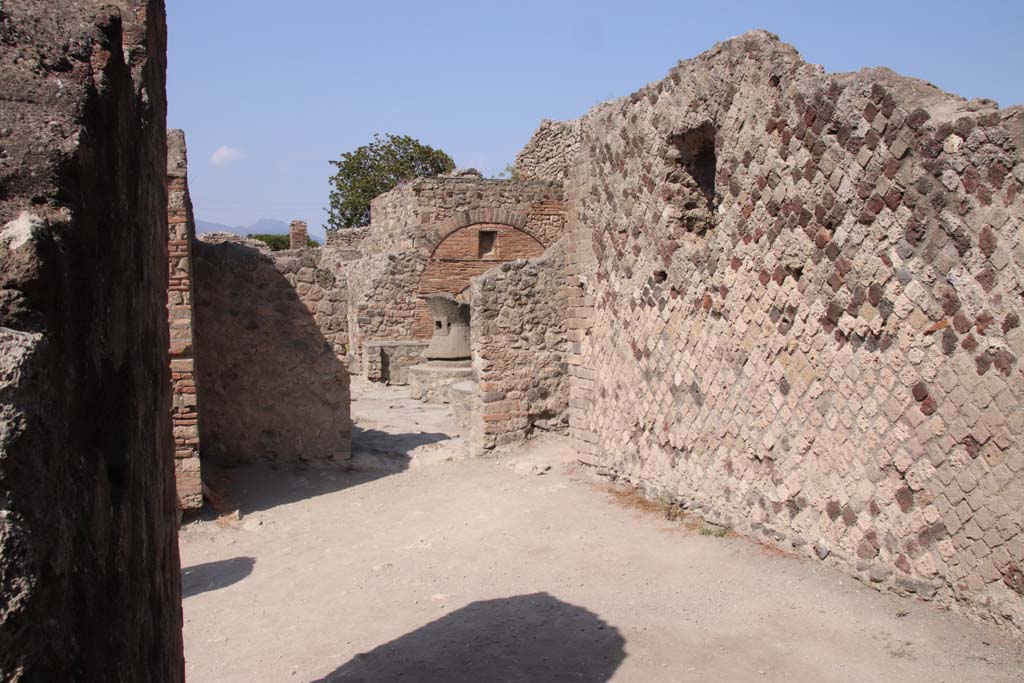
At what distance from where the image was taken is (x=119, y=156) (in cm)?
166

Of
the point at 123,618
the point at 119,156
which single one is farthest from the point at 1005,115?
the point at 123,618

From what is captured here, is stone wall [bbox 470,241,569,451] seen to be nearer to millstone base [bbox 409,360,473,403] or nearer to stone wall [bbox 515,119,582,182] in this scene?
millstone base [bbox 409,360,473,403]

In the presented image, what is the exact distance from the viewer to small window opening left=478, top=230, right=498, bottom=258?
21.1 metres

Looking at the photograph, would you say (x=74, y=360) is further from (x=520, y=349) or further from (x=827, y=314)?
(x=520, y=349)

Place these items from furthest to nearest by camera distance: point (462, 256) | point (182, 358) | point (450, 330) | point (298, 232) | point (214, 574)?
point (298, 232), point (462, 256), point (450, 330), point (182, 358), point (214, 574)

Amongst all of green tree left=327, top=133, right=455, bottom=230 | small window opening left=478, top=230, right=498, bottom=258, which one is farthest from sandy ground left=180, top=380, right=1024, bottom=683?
green tree left=327, top=133, right=455, bottom=230

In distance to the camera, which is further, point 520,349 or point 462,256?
point 462,256

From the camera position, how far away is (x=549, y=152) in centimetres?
2150

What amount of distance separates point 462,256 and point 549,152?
11.5 ft

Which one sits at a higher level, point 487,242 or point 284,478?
point 487,242

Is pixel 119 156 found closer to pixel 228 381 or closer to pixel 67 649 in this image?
pixel 67 649

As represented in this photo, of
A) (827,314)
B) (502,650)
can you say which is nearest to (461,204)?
(827,314)

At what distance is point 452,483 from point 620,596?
3591 mm

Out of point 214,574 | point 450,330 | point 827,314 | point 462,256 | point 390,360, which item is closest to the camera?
point 827,314
